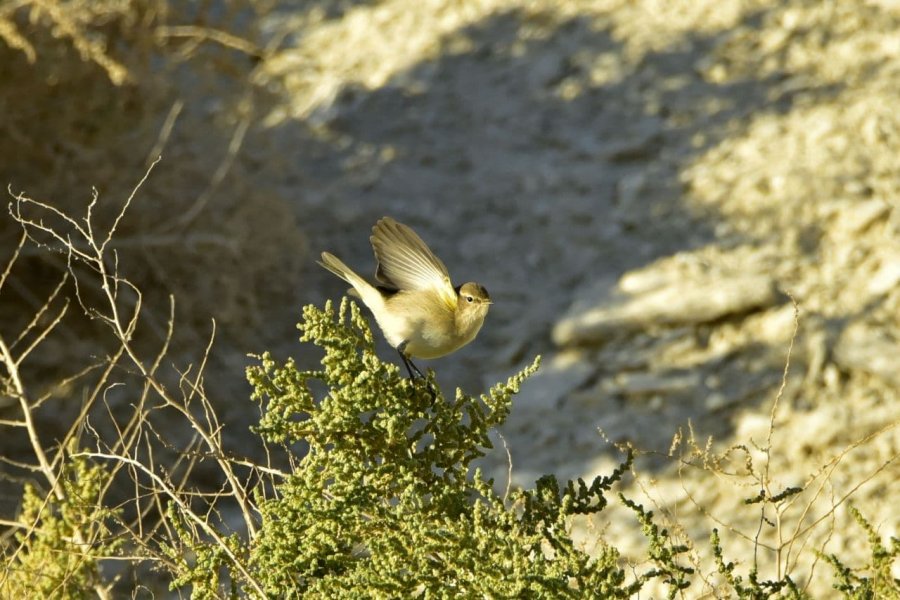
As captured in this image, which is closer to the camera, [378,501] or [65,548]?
[378,501]

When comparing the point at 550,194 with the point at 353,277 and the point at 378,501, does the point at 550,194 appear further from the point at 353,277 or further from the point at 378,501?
the point at 378,501

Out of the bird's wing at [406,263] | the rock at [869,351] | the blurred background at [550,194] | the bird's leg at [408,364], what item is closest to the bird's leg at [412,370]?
the bird's leg at [408,364]

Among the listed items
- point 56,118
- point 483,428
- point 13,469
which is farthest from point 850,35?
Answer: point 483,428

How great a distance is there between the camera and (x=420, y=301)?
346cm

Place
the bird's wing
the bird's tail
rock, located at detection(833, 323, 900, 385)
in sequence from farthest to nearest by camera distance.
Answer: rock, located at detection(833, 323, 900, 385) → the bird's tail → the bird's wing

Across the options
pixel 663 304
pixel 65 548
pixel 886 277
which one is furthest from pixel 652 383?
pixel 65 548

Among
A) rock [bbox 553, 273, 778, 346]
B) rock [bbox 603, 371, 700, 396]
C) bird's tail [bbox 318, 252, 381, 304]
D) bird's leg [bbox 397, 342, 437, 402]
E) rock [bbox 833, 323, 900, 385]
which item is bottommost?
bird's leg [bbox 397, 342, 437, 402]

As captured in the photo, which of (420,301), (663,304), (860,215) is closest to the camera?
(420,301)

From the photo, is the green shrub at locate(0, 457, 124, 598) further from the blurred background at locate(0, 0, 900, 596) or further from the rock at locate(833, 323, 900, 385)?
the rock at locate(833, 323, 900, 385)

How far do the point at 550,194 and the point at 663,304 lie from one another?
145cm

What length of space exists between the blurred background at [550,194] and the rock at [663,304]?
2cm

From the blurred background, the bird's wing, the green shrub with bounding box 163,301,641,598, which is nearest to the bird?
the bird's wing

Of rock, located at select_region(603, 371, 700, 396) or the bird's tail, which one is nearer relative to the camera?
the bird's tail

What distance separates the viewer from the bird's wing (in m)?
3.39
